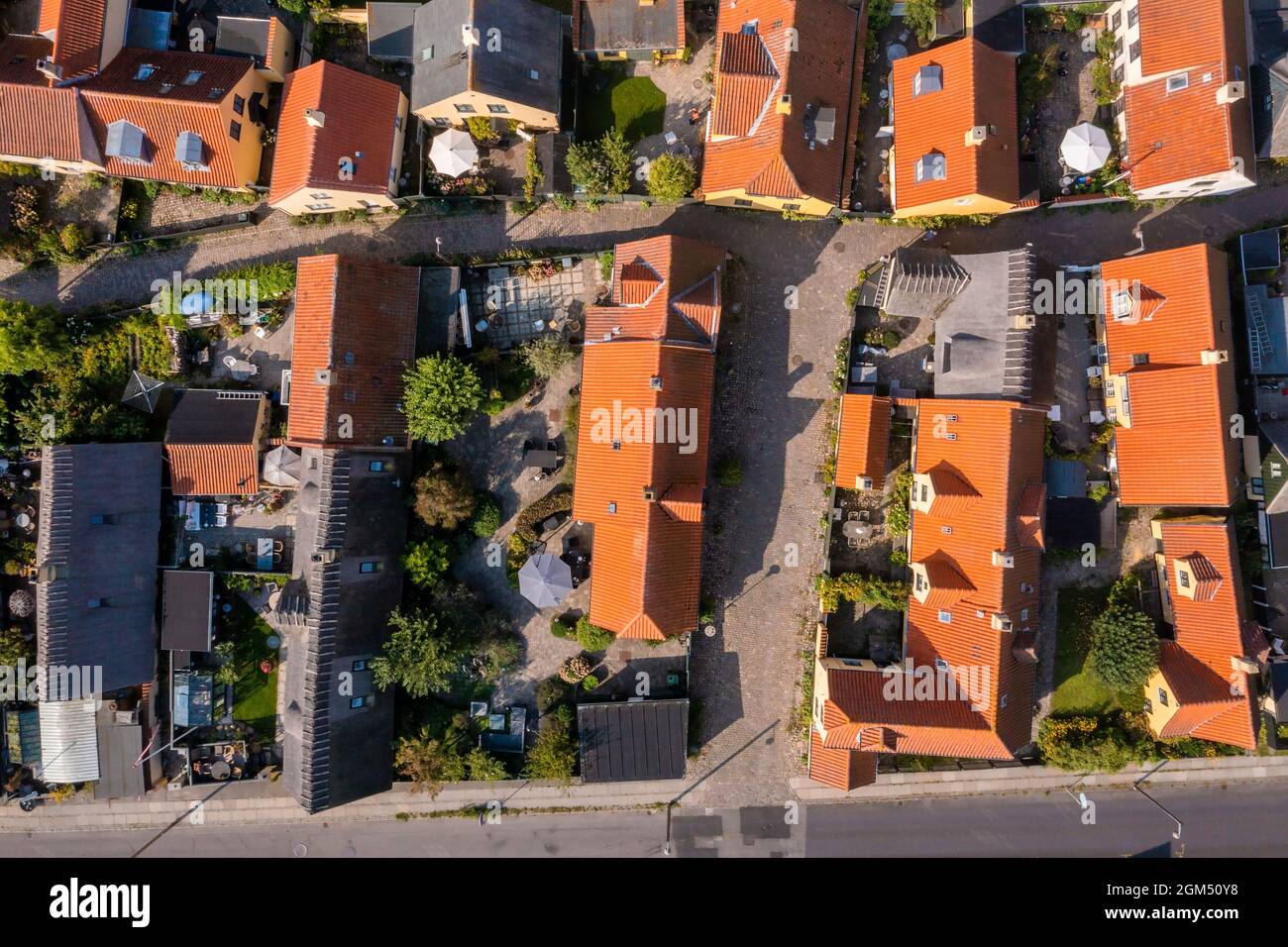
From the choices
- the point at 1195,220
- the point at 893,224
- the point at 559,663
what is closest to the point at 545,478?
the point at 559,663

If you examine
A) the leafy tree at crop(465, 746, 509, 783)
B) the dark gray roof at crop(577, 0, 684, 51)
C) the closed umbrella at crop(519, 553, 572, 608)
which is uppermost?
the dark gray roof at crop(577, 0, 684, 51)

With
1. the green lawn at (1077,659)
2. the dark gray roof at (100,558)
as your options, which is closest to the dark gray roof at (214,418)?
the dark gray roof at (100,558)

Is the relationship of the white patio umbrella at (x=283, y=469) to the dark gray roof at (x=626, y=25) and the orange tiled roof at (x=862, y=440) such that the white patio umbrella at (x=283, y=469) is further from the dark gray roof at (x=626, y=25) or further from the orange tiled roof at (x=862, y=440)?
the orange tiled roof at (x=862, y=440)

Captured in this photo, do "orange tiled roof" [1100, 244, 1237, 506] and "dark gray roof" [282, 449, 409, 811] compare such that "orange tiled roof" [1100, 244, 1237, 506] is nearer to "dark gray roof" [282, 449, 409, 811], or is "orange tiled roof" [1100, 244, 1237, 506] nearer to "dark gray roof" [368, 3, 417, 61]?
"dark gray roof" [282, 449, 409, 811]

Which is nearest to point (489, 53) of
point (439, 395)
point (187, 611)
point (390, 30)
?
point (390, 30)

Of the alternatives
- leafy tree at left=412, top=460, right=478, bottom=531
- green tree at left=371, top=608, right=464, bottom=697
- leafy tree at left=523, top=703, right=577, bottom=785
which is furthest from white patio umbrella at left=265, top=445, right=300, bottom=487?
leafy tree at left=523, top=703, right=577, bottom=785
